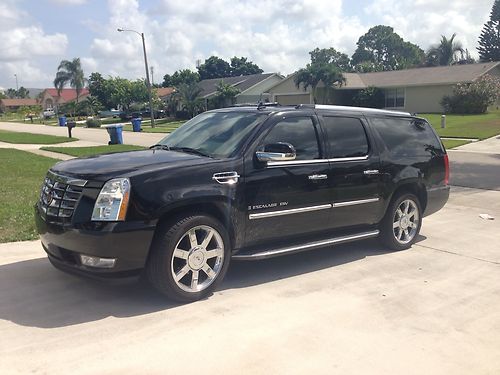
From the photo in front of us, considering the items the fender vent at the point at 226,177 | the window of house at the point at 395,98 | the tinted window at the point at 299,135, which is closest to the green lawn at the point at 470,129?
the window of house at the point at 395,98

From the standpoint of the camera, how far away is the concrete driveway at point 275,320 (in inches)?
142

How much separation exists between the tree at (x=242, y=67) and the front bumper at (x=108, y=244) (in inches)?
3506

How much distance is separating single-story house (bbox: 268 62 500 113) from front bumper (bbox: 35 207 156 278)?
3428 centimetres

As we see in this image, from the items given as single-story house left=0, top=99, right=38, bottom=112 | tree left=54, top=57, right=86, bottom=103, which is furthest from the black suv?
single-story house left=0, top=99, right=38, bottom=112

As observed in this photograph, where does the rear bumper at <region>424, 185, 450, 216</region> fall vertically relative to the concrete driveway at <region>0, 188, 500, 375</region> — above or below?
above

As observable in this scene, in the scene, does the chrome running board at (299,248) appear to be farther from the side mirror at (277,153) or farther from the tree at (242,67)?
the tree at (242,67)

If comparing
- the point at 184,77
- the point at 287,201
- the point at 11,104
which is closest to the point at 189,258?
the point at 287,201

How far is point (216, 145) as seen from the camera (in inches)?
207

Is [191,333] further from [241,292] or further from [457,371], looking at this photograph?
[457,371]

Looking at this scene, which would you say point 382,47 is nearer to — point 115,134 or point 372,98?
point 372,98

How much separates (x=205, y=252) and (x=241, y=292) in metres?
0.57

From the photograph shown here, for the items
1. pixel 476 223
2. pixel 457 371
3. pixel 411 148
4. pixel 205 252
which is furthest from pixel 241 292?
pixel 476 223

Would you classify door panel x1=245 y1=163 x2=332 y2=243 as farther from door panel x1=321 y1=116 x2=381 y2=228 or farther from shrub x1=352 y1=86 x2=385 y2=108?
shrub x1=352 y1=86 x2=385 y2=108

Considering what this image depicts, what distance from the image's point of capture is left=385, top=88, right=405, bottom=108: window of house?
1775 inches
